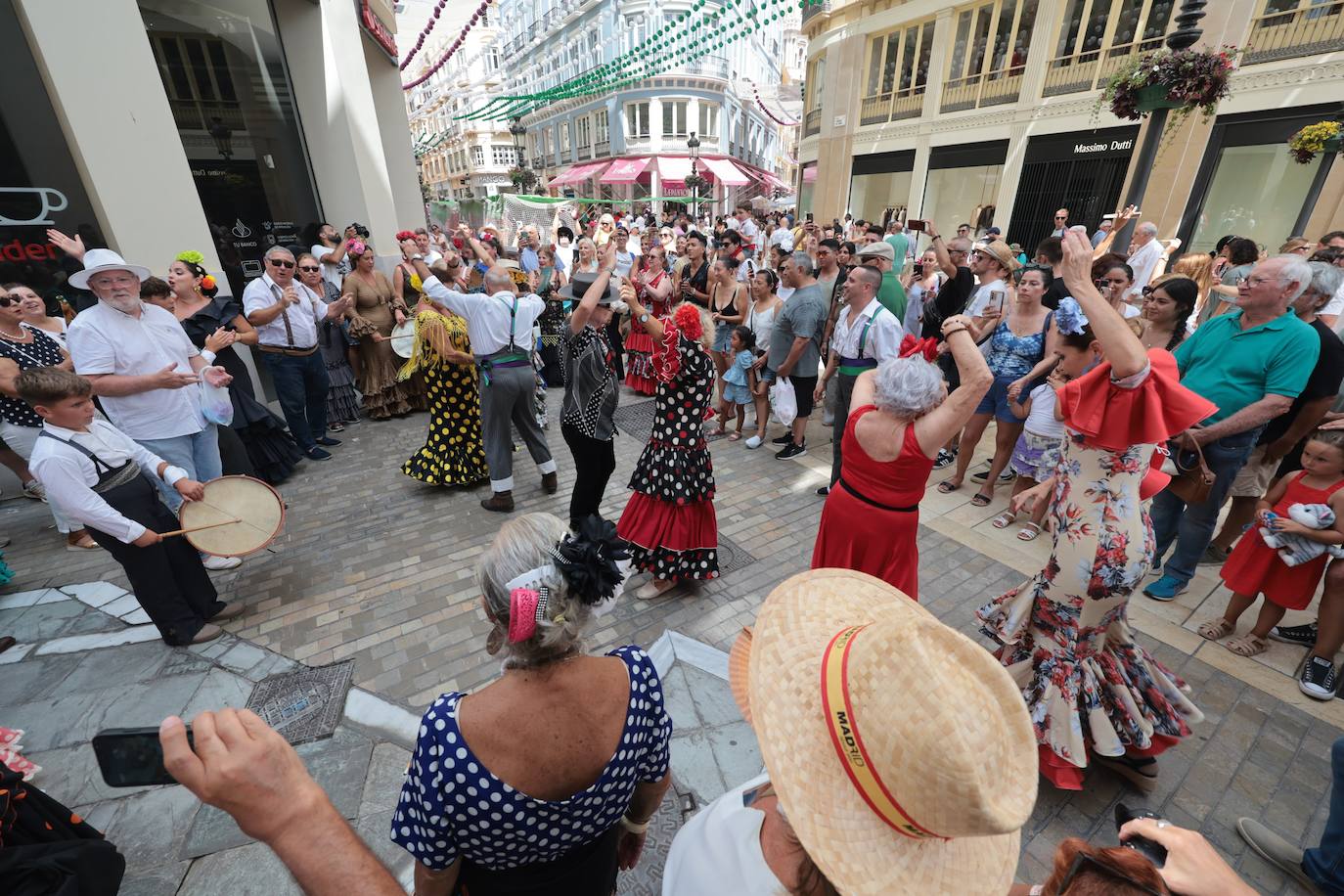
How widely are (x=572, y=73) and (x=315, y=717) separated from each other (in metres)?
43.2

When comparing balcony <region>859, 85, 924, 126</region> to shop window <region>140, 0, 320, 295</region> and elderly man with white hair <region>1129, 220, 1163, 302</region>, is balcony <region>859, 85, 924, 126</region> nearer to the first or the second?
elderly man with white hair <region>1129, 220, 1163, 302</region>

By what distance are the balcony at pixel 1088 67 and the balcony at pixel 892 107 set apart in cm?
406

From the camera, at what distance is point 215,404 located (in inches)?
172

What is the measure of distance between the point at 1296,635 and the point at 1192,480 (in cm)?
122

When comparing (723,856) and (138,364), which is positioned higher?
(138,364)

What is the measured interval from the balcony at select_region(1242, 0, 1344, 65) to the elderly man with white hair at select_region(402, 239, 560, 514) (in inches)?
655

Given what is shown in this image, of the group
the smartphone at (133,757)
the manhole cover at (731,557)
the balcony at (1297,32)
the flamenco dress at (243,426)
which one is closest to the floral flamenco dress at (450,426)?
the flamenco dress at (243,426)

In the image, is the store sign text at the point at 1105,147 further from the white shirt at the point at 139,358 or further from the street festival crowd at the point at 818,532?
the white shirt at the point at 139,358

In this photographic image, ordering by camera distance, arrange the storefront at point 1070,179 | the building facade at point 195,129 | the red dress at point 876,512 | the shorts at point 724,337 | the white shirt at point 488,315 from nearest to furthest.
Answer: the red dress at point 876,512
the white shirt at point 488,315
the building facade at point 195,129
the shorts at point 724,337
the storefront at point 1070,179

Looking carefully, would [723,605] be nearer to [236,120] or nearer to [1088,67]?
[236,120]

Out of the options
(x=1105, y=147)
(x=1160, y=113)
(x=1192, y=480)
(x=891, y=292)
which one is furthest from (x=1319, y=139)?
(x=1105, y=147)

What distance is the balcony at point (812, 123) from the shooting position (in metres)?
22.4

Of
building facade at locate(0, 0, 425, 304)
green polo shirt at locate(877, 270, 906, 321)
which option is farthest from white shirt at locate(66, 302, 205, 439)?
green polo shirt at locate(877, 270, 906, 321)

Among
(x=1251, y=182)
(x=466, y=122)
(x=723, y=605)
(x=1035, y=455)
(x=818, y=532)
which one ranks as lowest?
(x=723, y=605)
